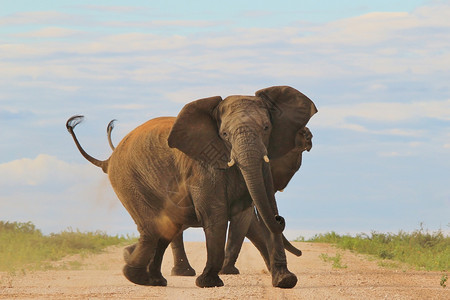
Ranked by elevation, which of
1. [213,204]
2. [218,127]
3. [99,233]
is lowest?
[99,233]

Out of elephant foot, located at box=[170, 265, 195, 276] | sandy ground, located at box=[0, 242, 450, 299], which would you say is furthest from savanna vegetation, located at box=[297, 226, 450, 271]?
elephant foot, located at box=[170, 265, 195, 276]

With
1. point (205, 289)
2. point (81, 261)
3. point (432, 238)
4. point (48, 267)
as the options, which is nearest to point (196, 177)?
point (205, 289)

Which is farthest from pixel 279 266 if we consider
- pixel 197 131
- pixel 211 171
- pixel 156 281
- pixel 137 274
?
pixel 137 274

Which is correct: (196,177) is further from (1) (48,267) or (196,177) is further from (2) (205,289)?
(1) (48,267)

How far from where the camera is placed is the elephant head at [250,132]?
11852mm

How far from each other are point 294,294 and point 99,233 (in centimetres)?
1433

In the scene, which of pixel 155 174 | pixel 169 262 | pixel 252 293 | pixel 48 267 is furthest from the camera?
pixel 169 262

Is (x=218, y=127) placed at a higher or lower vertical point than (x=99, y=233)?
higher

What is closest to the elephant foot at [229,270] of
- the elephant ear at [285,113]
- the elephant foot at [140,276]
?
the elephant foot at [140,276]

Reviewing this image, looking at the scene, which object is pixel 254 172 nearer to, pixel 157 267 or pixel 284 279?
pixel 284 279

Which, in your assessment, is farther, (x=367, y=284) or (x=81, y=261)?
(x=81, y=261)

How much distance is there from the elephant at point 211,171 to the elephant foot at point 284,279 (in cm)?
2

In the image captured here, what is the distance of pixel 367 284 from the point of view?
14172mm

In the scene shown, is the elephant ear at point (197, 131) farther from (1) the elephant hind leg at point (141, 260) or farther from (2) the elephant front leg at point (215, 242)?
(1) the elephant hind leg at point (141, 260)
